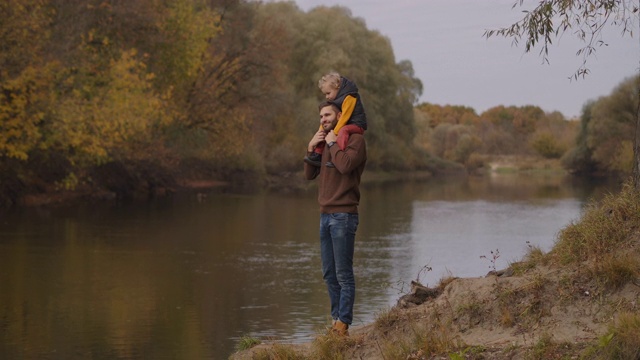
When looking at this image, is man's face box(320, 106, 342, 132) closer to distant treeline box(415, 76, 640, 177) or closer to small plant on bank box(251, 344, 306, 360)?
small plant on bank box(251, 344, 306, 360)

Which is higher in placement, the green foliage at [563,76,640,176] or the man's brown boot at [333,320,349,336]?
the green foliage at [563,76,640,176]

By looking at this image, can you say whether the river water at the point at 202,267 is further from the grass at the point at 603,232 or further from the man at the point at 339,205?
the man at the point at 339,205

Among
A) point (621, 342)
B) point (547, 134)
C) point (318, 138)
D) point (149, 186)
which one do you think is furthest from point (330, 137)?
point (547, 134)

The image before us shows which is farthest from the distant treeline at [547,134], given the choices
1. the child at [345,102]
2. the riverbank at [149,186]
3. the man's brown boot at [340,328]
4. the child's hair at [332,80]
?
the riverbank at [149,186]

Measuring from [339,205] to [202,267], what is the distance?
1130cm

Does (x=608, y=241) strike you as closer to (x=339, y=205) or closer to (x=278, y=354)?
(x=339, y=205)

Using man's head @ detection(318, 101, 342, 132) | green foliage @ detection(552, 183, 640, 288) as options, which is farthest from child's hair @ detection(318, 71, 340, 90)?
green foliage @ detection(552, 183, 640, 288)

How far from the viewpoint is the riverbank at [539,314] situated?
7.73 m

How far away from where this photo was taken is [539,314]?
832 centimetres

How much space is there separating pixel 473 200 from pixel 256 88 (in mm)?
11894

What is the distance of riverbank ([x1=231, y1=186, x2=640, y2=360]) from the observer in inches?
304

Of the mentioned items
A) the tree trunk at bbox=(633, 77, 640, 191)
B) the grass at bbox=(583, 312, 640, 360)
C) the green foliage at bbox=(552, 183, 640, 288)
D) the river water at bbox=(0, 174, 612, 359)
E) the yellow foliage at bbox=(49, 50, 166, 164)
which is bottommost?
the river water at bbox=(0, 174, 612, 359)

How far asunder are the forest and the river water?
8.41ft

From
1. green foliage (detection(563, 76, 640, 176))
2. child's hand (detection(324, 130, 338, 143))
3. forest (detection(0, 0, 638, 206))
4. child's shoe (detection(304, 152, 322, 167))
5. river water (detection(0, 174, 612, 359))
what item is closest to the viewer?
child's hand (detection(324, 130, 338, 143))
